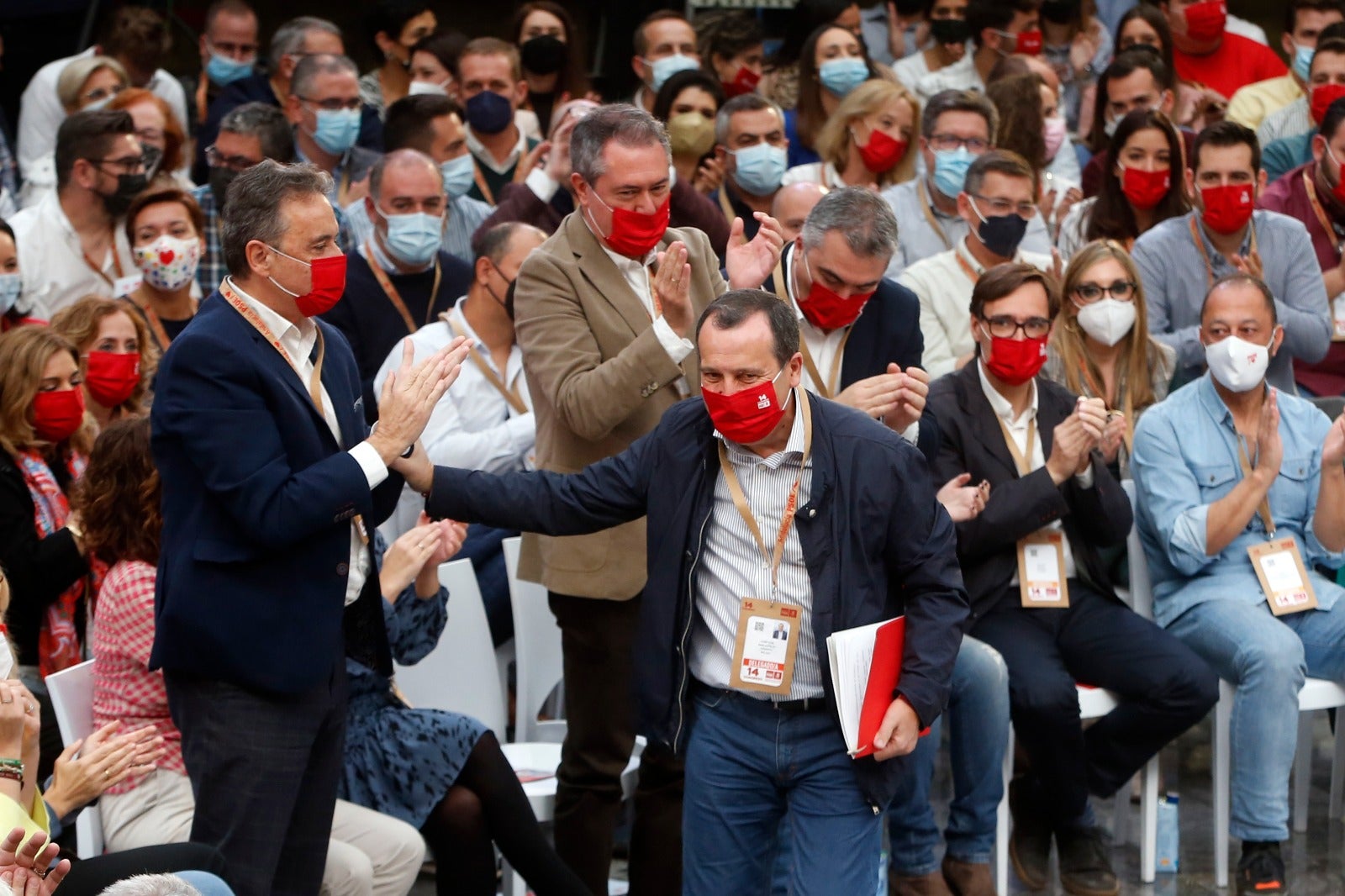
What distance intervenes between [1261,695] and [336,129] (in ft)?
14.0

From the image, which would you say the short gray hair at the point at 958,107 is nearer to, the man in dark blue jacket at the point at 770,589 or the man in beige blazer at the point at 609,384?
the man in beige blazer at the point at 609,384

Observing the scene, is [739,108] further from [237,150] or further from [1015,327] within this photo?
[1015,327]

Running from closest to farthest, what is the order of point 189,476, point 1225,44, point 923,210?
point 189,476 < point 923,210 < point 1225,44

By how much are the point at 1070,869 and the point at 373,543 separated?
2.58 metres

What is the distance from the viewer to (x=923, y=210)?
6.77m

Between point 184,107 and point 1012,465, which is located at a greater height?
point 184,107

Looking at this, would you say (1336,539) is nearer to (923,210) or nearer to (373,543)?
(923,210)

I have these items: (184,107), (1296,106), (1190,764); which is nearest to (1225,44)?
(1296,106)

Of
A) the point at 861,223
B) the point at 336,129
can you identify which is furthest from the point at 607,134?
the point at 336,129

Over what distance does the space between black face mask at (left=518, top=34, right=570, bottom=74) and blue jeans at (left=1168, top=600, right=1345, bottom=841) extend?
446cm

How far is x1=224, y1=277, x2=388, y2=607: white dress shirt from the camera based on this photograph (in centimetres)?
346

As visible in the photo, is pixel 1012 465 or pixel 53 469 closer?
pixel 53 469

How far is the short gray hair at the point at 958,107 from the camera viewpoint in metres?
6.82

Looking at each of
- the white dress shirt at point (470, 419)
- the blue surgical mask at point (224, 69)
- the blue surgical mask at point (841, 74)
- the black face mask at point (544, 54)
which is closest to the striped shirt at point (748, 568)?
the white dress shirt at point (470, 419)
